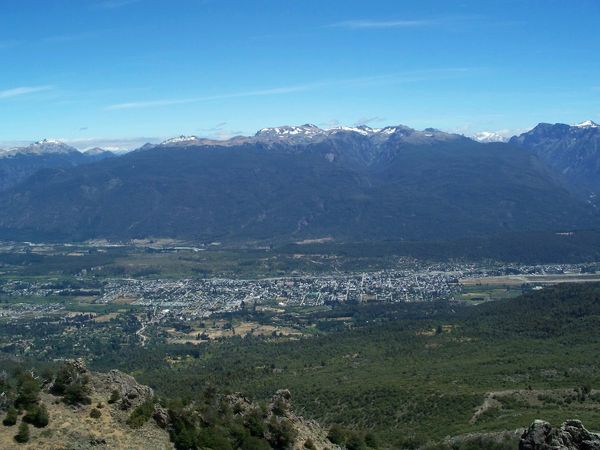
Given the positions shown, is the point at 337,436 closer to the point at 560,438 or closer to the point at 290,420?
the point at 290,420

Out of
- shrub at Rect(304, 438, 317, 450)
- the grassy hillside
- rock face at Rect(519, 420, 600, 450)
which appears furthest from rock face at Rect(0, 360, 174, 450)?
rock face at Rect(519, 420, 600, 450)

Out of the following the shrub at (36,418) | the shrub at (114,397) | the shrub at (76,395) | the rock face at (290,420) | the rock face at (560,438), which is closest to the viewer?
the rock face at (560,438)

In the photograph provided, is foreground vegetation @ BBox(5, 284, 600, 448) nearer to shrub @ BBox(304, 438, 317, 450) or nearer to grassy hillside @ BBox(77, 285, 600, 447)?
grassy hillside @ BBox(77, 285, 600, 447)

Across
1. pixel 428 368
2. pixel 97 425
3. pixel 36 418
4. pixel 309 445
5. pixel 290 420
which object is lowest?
pixel 428 368

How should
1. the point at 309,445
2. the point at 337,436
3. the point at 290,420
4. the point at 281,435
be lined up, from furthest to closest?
the point at 337,436
the point at 290,420
the point at 309,445
the point at 281,435

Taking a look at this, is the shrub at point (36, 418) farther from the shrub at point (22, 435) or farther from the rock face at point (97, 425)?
the shrub at point (22, 435)

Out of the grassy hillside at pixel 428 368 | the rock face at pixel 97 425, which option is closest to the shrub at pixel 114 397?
the rock face at pixel 97 425

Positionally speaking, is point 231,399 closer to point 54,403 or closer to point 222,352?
point 54,403

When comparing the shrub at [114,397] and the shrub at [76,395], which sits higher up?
the shrub at [76,395]

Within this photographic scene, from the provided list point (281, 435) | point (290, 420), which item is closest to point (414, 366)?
point (290, 420)
